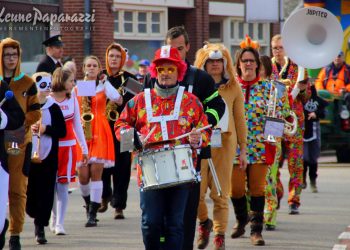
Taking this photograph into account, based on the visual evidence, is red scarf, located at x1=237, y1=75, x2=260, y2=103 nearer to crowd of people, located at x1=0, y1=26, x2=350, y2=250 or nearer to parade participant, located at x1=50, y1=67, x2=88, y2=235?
crowd of people, located at x1=0, y1=26, x2=350, y2=250

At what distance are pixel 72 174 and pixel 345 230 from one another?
2997 millimetres

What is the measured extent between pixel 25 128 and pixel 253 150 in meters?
2.33

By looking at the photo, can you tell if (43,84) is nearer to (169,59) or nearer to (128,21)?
(169,59)

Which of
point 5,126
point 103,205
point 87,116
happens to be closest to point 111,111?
point 87,116

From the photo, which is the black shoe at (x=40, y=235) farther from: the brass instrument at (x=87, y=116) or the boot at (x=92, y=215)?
the brass instrument at (x=87, y=116)

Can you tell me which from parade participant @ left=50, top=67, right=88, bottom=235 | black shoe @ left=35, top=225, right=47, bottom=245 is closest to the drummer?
black shoe @ left=35, top=225, right=47, bottom=245

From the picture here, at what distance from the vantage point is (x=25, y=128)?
10445mm

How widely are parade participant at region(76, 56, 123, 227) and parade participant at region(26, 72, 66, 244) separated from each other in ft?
3.94

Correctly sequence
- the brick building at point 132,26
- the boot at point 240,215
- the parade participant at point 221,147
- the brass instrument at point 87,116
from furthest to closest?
the brick building at point 132,26 < the brass instrument at point 87,116 < the boot at point 240,215 < the parade participant at point 221,147

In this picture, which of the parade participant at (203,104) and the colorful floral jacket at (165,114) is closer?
the colorful floral jacket at (165,114)

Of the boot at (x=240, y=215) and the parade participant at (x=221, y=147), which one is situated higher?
the parade participant at (x=221, y=147)

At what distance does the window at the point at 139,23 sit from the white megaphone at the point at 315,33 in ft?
40.8

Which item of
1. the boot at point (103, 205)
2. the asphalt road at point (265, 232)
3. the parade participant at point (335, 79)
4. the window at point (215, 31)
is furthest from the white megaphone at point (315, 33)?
the window at point (215, 31)

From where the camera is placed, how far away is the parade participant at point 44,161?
11688mm
